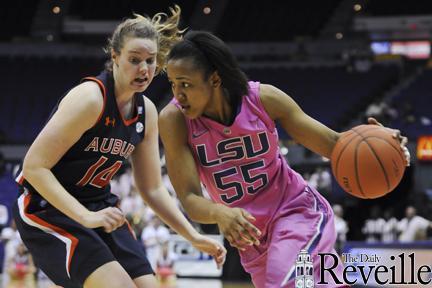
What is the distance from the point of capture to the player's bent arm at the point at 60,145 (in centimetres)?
340

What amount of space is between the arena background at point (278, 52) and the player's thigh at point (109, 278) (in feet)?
56.8

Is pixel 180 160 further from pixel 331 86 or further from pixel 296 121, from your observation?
pixel 331 86

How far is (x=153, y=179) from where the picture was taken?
4.02 metres

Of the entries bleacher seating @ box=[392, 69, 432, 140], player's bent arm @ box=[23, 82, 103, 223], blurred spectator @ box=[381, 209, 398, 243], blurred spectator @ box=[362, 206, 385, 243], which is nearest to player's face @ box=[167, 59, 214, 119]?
player's bent arm @ box=[23, 82, 103, 223]

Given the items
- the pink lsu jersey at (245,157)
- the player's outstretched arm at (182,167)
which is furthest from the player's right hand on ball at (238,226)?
the pink lsu jersey at (245,157)

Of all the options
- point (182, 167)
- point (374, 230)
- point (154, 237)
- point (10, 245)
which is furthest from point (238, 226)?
point (374, 230)

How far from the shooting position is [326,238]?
358cm

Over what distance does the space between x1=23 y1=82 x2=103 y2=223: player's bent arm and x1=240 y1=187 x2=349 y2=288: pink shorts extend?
82cm

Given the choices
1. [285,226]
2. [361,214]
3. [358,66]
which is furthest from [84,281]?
[358,66]

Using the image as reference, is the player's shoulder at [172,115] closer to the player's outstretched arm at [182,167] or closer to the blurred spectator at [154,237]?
the player's outstretched arm at [182,167]

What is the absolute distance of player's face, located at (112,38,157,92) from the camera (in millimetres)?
3600

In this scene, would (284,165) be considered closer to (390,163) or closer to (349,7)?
(390,163)

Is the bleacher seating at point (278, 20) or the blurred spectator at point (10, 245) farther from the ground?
the bleacher seating at point (278, 20)

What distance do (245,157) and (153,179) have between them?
0.62m
